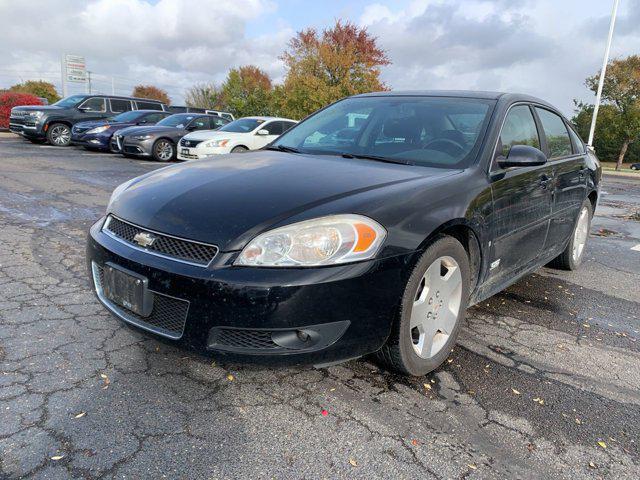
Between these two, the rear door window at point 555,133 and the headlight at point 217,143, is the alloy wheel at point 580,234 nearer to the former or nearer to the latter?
the rear door window at point 555,133

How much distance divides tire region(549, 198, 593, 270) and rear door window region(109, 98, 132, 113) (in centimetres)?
1587

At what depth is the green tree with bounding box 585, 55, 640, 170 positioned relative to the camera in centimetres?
3141

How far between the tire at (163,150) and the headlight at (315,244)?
1226 centimetres

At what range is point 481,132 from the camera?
3.17 metres

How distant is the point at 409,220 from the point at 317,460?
1.14 m

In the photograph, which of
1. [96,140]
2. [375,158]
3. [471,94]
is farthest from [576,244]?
[96,140]

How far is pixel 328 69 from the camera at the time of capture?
30031 millimetres

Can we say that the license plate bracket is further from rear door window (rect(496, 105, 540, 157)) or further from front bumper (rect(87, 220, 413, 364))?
rear door window (rect(496, 105, 540, 157))

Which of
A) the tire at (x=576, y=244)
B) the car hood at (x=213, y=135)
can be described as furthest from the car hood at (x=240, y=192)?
the car hood at (x=213, y=135)

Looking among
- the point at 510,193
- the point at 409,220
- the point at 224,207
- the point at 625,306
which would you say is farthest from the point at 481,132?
the point at 625,306

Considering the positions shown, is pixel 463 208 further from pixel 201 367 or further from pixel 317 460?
pixel 201 367

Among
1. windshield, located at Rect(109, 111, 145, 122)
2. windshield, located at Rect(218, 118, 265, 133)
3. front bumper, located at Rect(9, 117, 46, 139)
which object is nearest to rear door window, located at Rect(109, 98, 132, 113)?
windshield, located at Rect(109, 111, 145, 122)

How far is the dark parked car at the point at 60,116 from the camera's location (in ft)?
50.4

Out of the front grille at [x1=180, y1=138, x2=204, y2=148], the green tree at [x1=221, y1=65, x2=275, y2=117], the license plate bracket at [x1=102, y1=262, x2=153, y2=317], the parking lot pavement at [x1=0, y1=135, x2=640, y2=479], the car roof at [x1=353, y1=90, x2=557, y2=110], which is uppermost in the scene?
the green tree at [x1=221, y1=65, x2=275, y2=117]
